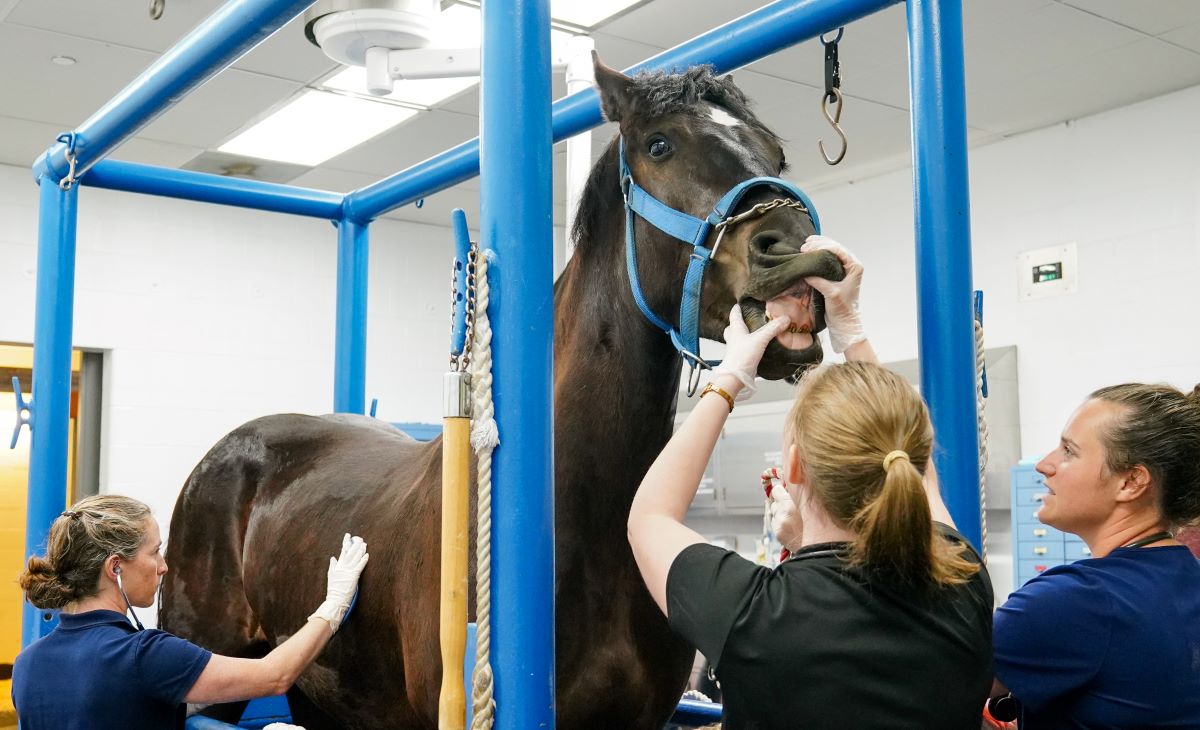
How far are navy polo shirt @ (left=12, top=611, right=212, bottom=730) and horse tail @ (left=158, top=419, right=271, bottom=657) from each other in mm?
929

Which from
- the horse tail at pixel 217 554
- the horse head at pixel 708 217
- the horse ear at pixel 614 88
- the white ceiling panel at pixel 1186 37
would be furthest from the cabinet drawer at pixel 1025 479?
the horse ear at pixel 614 88

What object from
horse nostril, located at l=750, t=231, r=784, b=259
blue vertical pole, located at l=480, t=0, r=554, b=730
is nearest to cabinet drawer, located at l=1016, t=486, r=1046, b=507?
horse nostril, located at l=750, t=231, r=784, b=259

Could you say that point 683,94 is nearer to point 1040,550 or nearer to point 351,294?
point 351,294

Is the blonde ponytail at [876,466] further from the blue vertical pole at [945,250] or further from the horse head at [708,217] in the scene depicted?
the blue vertical pole at [945,250]

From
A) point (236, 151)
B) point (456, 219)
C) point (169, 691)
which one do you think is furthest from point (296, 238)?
point (456, 219)

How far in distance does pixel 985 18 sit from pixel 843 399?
429 centimetres

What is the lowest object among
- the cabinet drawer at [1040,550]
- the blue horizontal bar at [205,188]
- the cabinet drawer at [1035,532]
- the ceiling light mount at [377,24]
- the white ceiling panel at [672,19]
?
the cabinet drawer at [1040,550]

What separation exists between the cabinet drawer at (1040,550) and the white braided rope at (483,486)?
16.9 feet

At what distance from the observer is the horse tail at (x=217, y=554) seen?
2.90m

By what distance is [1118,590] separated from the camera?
4.42ft

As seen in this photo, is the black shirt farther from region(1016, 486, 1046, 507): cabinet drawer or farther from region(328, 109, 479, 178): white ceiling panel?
region(328, 109, 479, 178): white ceiling panel

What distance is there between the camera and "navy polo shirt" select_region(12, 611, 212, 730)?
1875 millimetres

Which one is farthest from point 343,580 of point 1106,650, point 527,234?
point 1106,650

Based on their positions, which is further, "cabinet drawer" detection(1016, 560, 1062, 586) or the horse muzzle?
"cabinet drawer" detection(1016, 560, 1062, 586)
